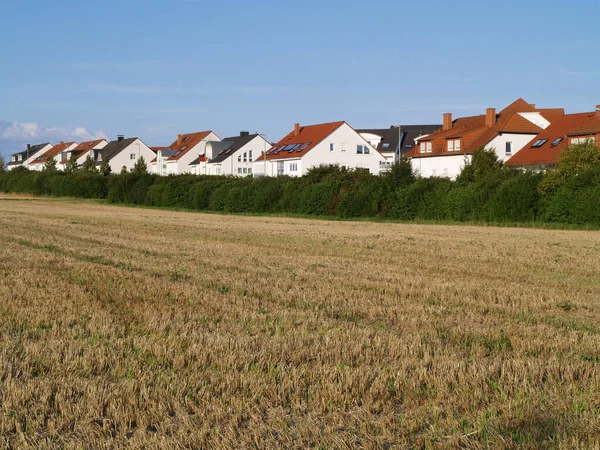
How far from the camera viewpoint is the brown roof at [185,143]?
120m

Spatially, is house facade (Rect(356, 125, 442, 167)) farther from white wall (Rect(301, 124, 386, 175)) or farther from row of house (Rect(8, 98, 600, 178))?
white wall (Rect(301, 124, 386, 175))

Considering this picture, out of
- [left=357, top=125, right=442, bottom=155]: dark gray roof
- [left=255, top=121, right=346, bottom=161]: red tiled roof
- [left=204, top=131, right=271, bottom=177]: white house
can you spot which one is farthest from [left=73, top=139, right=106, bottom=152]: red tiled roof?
[left=255, top=121, right=346, bottom=161]: red tiled roof

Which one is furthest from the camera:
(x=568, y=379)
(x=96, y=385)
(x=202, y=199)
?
(x=202, y=199)

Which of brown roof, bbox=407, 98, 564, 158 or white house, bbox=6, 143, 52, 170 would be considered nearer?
brown roof, bbox=407, 98, 564, 158

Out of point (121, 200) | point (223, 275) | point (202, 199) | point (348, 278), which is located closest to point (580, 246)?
point (348, 278)

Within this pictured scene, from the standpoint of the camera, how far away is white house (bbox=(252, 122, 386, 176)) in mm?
90875

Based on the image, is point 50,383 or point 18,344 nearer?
point 50,383

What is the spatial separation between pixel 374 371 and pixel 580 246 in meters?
19.1

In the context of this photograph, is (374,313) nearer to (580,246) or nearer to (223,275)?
(223,275)

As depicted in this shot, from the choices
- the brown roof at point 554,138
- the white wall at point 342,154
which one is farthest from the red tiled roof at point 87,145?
the brown roof at point 554,138

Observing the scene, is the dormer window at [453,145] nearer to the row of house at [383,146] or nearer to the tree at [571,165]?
the row of house at [383,146]

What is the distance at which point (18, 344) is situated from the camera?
767 centimetres

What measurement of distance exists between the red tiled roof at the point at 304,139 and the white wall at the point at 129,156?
1600 inches

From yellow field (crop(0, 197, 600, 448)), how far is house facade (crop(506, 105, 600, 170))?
50.2 metres
